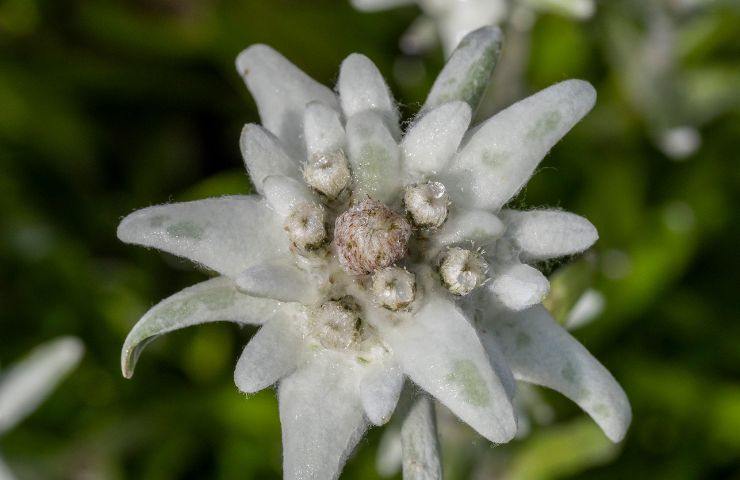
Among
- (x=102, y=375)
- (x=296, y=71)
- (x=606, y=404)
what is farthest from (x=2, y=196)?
(x=606, y=404)

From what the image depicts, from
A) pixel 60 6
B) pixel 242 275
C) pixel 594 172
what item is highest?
pixel 242 275

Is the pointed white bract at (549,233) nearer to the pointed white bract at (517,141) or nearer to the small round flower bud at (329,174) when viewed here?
the pointed white bract at (517,141)

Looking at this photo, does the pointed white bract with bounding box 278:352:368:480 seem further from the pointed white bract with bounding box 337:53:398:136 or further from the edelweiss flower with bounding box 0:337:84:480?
the edelweiss flower with bounding box 0:337:84:480

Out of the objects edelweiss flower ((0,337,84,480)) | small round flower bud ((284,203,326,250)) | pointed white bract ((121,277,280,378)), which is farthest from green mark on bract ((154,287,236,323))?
edelweiss flower ((0,337,84,480))

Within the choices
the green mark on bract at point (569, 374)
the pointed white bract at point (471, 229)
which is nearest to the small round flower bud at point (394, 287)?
the pointed white bract at point (471, 229)

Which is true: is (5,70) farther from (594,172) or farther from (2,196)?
(594,172)

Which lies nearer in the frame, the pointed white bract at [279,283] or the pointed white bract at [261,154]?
the pointed white bract at [279,283]

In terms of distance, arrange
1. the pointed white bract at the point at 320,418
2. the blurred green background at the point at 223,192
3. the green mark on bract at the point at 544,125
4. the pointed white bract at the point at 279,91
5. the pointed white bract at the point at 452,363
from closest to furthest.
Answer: the pointed white bract at the point at 452,363, the pointed white bract at the point at 320,418, the green mark on bract at the point at 544,125, the pointed white bract at the point at 279,91, the blurred green background at the point at 223,192

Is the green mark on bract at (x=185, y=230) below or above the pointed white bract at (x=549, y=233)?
above
